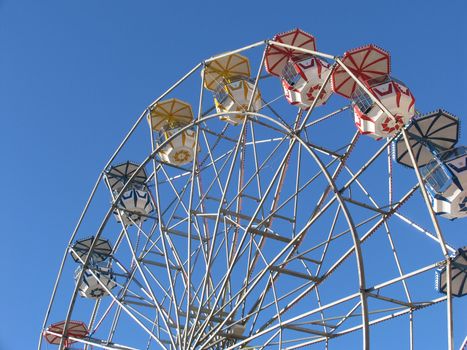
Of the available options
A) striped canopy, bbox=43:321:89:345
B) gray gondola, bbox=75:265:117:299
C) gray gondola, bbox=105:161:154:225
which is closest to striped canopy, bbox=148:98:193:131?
gray gondola, bbox=105:161:154:225

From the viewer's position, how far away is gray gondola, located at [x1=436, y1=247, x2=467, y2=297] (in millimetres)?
13320

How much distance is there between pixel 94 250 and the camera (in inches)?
920

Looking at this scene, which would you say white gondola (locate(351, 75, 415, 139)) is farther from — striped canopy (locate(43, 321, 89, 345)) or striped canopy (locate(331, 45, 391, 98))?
striped canopy (locate(43, 321, 89, 345))

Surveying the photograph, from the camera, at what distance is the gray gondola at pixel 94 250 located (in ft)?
77.5

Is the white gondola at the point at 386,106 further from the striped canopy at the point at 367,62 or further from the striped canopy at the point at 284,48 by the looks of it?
the striped canopy at the point at 284,48

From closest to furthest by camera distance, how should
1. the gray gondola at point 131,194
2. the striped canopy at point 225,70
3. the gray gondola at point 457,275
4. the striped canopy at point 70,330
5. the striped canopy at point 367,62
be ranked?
1. the gray gondola at point 457,275
2. the striped canopy at point 367,62
3. the striped canopy at point 225,70
4. the gray gondola at point 131,194
5. the striped canopy at point 70,330

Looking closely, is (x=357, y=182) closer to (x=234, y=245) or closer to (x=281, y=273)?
(x=281, y=273)

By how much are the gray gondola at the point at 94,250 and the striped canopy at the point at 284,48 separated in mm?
8408

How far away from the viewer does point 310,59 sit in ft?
61.9

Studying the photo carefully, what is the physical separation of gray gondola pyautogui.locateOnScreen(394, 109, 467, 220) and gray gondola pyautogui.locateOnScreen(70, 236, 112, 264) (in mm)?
11761

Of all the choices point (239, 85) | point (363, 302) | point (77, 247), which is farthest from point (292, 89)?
point (77, 247)

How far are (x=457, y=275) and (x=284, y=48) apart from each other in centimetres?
744

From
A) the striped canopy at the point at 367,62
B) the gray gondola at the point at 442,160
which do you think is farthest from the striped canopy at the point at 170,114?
the gray gondola at the point at 442,160

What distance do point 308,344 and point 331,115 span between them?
548 cm
